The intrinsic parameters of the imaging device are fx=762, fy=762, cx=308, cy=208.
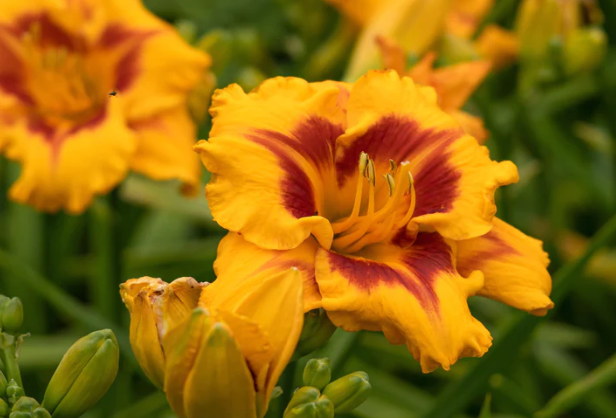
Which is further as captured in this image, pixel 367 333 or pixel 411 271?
pixel 367 333

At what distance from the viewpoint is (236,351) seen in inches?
19.3

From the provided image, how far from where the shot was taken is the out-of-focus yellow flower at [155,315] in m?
0.54

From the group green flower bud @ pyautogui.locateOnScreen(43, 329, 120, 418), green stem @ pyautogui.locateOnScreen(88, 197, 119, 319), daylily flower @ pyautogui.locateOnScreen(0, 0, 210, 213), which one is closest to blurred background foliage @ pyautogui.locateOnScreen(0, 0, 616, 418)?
green stem @ pyautogui.locateOnScreen(88, 197, 119, 319)

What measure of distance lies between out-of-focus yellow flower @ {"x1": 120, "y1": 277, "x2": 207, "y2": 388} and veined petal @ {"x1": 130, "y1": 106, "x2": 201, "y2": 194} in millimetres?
385

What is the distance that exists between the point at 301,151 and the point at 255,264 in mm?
127

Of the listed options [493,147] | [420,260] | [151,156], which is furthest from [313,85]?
[493,147]

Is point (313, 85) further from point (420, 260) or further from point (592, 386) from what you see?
point (592, 386)

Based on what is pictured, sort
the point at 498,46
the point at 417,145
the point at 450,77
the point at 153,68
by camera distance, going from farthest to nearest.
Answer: the point at 498,46, the point at 153,68, the point at 450,77, the point at 417,145

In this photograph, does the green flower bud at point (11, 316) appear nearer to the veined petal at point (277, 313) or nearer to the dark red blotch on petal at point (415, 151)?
the veined petal at point (277, 313)

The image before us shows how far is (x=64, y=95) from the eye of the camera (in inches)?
40.1

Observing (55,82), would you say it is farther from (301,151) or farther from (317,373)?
(317,373)

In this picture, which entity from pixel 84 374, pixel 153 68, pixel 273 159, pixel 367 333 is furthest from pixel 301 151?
pixel 367 333

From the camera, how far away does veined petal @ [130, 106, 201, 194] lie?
949 millimetres

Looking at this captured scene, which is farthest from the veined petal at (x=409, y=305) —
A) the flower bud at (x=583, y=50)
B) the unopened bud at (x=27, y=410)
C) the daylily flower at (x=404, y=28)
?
the flower bud at (x=583, y=50)
